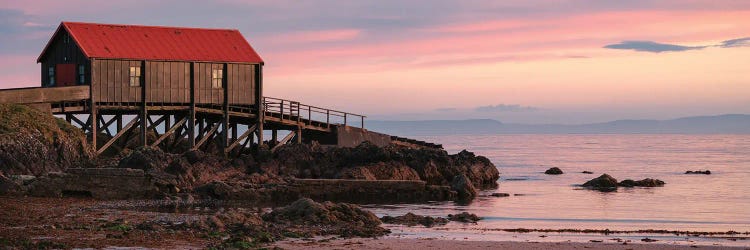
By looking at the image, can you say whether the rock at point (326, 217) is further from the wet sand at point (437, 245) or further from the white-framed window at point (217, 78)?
the white-framed window at point (217, 78)

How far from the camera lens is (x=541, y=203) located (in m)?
42.0

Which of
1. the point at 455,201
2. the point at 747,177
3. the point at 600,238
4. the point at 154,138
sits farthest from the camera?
the point at 747,177

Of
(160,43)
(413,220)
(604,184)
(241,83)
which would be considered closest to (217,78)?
(241,83)

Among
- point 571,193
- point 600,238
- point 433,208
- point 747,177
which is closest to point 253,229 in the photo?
point 600,238

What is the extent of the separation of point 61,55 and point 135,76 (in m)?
3.73

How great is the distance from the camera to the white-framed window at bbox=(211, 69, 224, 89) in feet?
169

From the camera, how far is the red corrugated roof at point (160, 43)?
4866cm

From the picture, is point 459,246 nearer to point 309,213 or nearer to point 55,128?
point 309,213

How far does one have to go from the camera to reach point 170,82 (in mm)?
49781

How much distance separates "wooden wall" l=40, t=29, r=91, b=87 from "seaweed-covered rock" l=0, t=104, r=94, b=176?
5.21 meters

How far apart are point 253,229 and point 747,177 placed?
46677 millimetres

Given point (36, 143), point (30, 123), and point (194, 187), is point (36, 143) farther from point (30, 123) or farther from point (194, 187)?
point (194, 187)

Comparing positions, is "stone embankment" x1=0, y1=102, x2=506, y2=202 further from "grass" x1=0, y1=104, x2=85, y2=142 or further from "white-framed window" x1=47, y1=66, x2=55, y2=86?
"white-framed window" x1=47, y1=66, x2=55, y2=86

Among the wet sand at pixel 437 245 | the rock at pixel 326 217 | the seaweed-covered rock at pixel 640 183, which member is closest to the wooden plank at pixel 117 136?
the rock at pixel 326 217
